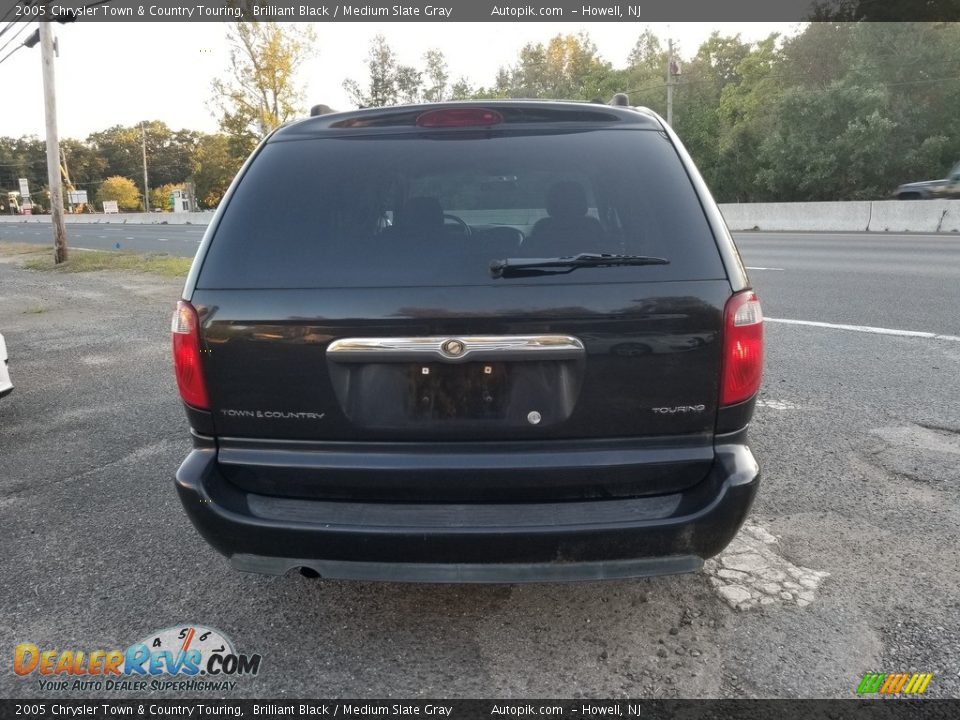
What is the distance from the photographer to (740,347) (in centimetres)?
217

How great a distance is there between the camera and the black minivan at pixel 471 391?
209 centimetres

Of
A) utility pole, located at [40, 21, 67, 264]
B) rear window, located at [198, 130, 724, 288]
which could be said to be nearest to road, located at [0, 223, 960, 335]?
rear window, located at [198, 130, 724, 288]

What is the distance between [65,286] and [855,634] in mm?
15417

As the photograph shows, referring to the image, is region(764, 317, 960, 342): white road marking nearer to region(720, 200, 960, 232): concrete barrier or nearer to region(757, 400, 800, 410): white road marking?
region(757, 400, 800, 410): white road marking

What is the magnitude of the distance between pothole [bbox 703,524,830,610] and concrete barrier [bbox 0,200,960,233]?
60.7ft

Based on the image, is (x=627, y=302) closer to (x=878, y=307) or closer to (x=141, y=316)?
(x=878, y=307)

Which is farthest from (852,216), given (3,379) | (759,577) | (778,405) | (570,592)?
(3,379)

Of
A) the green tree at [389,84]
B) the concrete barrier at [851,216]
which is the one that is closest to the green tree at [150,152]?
the green tree at [389,84]

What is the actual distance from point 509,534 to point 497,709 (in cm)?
55

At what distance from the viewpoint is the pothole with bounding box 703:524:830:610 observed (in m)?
2.65

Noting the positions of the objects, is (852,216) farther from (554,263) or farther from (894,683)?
(554,263)

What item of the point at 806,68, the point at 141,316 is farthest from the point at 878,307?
the point at 806,68

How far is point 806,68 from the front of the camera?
1550 inches

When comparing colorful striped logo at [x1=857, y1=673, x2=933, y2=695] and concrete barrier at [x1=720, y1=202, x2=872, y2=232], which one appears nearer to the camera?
colorful striped logo at [x1=857, y1=673, x2=933, y2=695]
